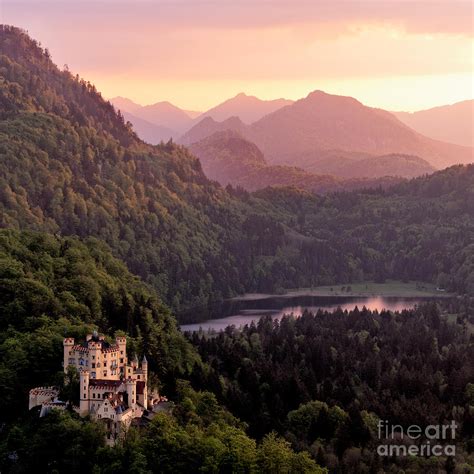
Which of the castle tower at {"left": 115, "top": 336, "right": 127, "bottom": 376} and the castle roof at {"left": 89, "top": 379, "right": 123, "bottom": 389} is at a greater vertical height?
the castle tower at {"left": 115, "top": 336, "right": 127, "bottom": 376}

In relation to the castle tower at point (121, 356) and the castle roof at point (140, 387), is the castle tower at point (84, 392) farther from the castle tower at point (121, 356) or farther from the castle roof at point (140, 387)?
the castle tower at point (121, 356)

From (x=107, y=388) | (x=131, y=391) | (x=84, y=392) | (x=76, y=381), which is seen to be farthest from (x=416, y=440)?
(x=84, y=392)

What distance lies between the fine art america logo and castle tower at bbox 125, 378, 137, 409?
69.9 ft

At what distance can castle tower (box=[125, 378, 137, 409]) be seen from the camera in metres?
71.8

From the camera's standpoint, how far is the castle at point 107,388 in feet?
233

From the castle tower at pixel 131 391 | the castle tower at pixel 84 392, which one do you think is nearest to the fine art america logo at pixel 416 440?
the castle tower at pixel 131 391

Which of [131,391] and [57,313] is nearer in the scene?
[131,391]

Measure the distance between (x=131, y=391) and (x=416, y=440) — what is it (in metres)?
26.9

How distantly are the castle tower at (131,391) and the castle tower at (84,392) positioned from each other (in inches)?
102

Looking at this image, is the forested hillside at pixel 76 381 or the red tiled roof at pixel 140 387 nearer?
the forested hillside at pixel 76 381

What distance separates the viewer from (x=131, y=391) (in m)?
72.0

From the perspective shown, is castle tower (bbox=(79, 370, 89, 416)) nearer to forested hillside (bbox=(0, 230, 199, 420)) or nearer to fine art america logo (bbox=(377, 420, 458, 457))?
forested hillside (bbox=(0, 230, 199, 420))

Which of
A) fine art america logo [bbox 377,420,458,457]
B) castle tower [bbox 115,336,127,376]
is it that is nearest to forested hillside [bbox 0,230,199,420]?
castle tower [bbox 115,336,127,376]

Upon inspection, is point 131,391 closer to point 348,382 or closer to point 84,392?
point 84,392
